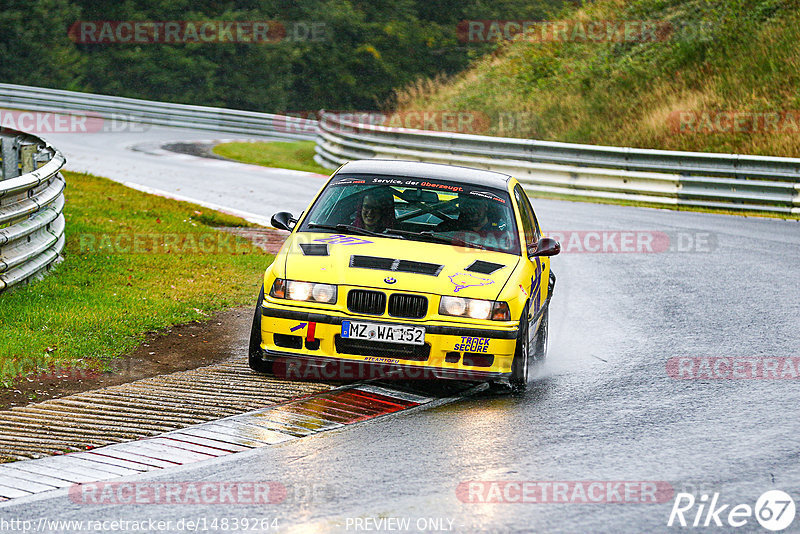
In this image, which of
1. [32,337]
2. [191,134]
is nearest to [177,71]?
[191,134]

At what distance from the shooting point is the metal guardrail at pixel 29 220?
363 inches

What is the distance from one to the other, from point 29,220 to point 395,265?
4293mm

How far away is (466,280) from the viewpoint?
292 inches

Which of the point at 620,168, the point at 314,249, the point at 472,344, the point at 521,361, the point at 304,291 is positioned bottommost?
the point at 521,361

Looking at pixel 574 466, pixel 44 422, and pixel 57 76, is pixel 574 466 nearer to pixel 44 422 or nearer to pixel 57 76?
pixel 44 422

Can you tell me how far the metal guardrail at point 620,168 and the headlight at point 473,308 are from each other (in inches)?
525

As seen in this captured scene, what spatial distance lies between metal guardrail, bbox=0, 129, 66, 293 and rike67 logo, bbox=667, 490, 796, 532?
6.20 meters

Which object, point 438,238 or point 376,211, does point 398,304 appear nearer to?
point 438,238

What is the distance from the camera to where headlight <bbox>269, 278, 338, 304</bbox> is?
288 inches

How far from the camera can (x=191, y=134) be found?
3284 cm

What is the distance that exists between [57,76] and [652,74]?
29906 mm

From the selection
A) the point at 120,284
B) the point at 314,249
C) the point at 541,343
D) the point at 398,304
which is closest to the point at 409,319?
the point at 398,304

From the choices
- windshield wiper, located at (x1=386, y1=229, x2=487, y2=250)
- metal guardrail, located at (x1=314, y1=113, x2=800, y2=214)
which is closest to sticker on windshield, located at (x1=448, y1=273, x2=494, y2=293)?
windshield wiper, located at (x1=386, y1=229, x2=487, y2=250)

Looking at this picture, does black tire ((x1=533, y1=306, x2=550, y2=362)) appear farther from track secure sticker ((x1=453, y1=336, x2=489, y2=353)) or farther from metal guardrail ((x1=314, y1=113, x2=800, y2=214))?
metal guardrail ((x1=314, y1=113, x2=800, y2=214))
